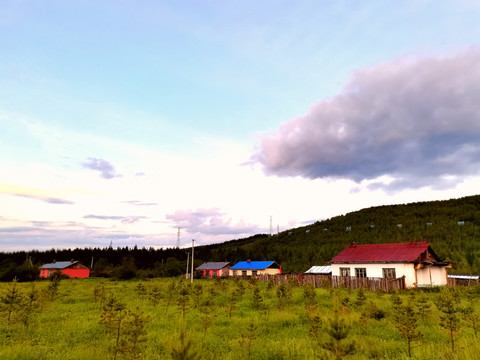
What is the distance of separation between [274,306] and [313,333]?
30.9 feet

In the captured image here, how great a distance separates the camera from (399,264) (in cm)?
3506

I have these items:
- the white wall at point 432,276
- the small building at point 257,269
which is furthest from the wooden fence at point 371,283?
the small building at point 257,269

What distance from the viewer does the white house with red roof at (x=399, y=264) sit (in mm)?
34531

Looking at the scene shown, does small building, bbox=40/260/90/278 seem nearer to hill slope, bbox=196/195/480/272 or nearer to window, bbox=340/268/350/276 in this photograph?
hill slope, bbox=196/195/480/272

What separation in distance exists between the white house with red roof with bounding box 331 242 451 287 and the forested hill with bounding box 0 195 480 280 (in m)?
12.2

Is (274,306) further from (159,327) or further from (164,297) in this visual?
(164,297)

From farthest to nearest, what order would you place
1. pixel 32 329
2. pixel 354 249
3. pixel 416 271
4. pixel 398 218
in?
pixel 398 218, pixel 354 249, pixel 416 271, pixel 32 329

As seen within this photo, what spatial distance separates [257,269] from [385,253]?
34081 mm

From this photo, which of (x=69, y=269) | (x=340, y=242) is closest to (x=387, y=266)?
(x=340, y=242)

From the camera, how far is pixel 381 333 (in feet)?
44.4

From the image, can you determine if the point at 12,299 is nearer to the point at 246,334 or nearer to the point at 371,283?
the point at 246,334

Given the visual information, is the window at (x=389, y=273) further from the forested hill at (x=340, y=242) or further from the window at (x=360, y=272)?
the forested hill at (x=340, y=242)

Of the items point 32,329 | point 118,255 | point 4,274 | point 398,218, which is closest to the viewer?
point 32,329

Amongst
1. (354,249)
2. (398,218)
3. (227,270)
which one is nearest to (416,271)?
(354,249)
